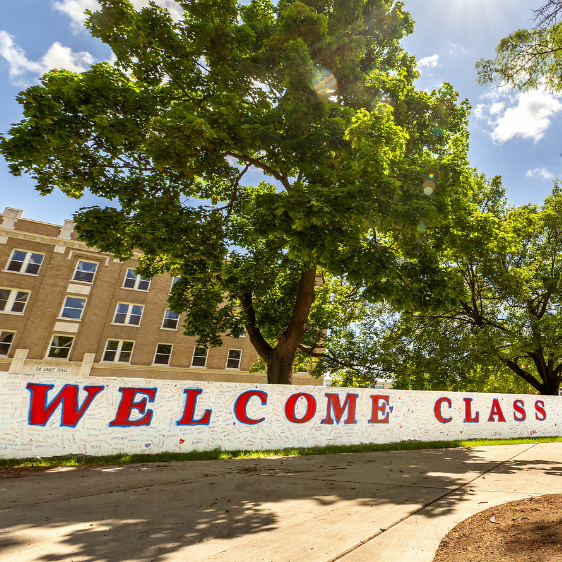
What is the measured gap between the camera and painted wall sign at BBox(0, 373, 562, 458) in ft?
23.7

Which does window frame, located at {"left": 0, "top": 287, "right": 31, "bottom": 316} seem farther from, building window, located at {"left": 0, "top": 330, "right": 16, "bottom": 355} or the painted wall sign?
the painted wall sign

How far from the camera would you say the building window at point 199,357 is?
29736mm

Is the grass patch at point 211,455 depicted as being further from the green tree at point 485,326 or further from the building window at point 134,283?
the building window at point 134,283

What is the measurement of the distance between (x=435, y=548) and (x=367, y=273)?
23.4 feet

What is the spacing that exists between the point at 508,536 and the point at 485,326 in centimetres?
1789

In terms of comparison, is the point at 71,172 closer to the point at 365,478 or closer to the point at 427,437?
the point at 365,478

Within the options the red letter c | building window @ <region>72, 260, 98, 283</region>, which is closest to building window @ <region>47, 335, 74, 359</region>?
building window @ <region>72, 260, 98, 283</region>

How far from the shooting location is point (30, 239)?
27297mm

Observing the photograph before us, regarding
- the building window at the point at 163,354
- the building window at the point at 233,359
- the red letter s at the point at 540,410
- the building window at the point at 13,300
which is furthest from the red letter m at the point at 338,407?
the building window at the point at 13,300

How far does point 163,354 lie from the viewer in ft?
95.1

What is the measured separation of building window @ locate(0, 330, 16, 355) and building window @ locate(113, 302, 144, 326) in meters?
7.01

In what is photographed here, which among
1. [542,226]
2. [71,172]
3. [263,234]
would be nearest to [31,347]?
[71,172]

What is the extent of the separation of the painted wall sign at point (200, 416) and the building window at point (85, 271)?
78.6 ft

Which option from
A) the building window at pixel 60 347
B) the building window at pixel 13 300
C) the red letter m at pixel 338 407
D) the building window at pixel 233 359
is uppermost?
the building window at pixel 13 300
